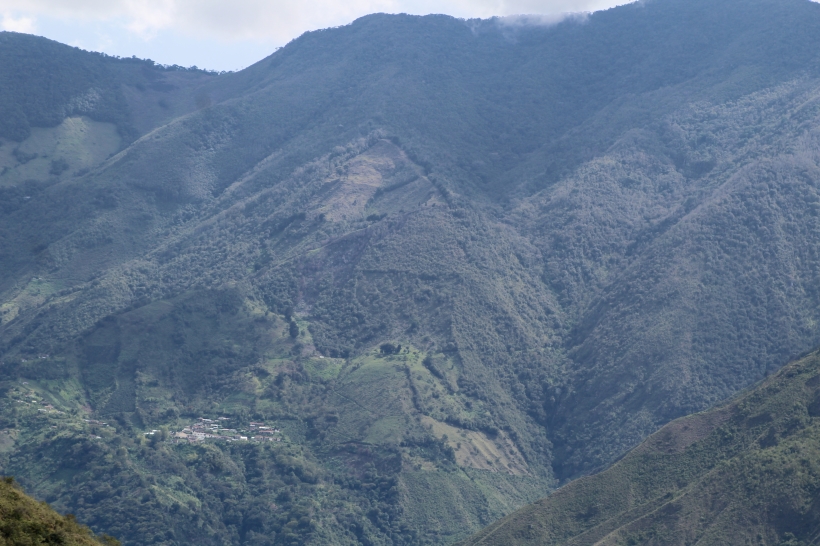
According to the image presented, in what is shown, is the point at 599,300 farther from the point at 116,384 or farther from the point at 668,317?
the point at 116,384

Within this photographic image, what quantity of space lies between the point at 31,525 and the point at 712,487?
62.5m

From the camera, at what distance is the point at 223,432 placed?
143 m

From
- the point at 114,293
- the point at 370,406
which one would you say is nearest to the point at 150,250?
the point at 114,293

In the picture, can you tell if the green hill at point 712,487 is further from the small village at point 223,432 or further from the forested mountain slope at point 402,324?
the small village at point 223,432

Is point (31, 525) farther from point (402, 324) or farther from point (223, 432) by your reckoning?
point (402, 324)

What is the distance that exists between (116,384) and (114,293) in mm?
24919

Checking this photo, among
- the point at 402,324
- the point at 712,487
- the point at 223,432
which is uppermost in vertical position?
the point at 402,324

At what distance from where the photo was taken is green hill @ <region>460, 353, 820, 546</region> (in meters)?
91.5

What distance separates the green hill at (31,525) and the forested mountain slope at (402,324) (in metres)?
68.0

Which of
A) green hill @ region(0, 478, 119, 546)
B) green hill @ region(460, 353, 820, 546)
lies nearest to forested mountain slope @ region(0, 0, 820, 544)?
green hill @ region(460, 353, 820, 546)

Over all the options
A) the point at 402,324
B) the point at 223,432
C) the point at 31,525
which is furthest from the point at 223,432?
the point at 31,525

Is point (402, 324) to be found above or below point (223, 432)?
above

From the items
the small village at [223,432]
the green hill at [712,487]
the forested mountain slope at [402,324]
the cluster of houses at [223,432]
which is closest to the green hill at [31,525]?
the green hill at [712,487]

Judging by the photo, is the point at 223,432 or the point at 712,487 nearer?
the point at 712,487
